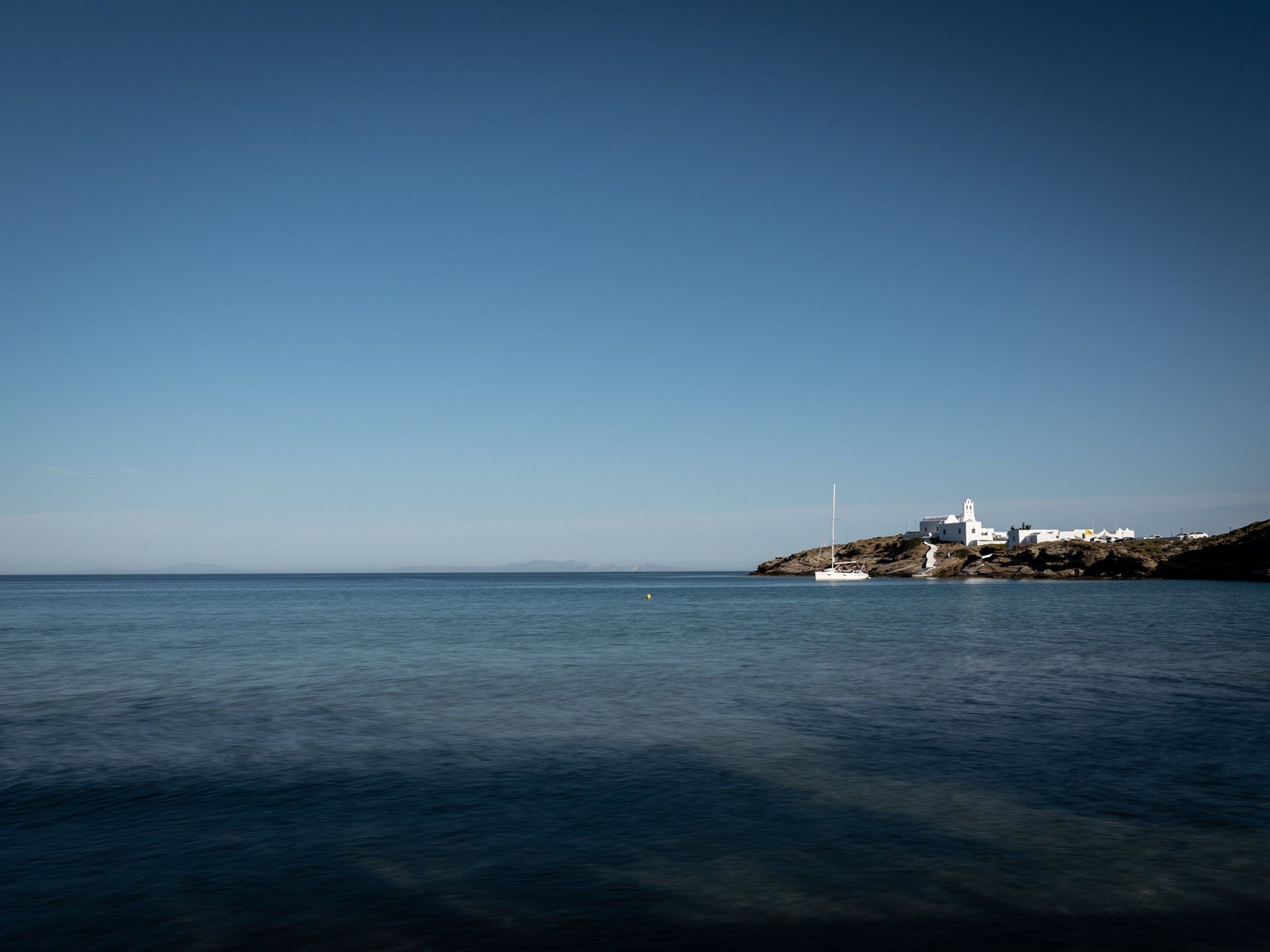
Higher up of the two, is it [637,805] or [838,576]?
[838,576]

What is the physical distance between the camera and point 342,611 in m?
93.8

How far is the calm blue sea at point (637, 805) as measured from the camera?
35.3 feet

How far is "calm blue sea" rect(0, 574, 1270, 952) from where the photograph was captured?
10.8 m

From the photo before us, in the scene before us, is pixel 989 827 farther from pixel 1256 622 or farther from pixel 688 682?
pixel 1256 622

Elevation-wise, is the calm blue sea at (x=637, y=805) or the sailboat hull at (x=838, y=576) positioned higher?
the sailboat hull at (x=838, y=576)

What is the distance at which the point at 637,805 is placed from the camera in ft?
→ 52.8

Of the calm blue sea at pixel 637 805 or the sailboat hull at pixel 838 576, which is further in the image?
the sailboat hull at pixel 838 576

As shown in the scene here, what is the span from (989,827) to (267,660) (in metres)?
37.1

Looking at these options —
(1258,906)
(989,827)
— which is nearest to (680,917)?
(989,827)

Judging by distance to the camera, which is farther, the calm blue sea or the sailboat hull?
the sailboat hull

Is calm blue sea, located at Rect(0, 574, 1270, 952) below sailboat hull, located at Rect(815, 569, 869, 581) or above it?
below

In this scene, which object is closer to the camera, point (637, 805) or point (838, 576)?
point (637, 805)

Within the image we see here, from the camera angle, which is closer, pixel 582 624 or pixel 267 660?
pixel 267 660

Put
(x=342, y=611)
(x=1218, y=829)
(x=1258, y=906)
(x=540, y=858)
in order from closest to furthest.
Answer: (x=1258, y=906) < (x=540, y=858) < (x=1218, y=829) < (x=342, y=611)
